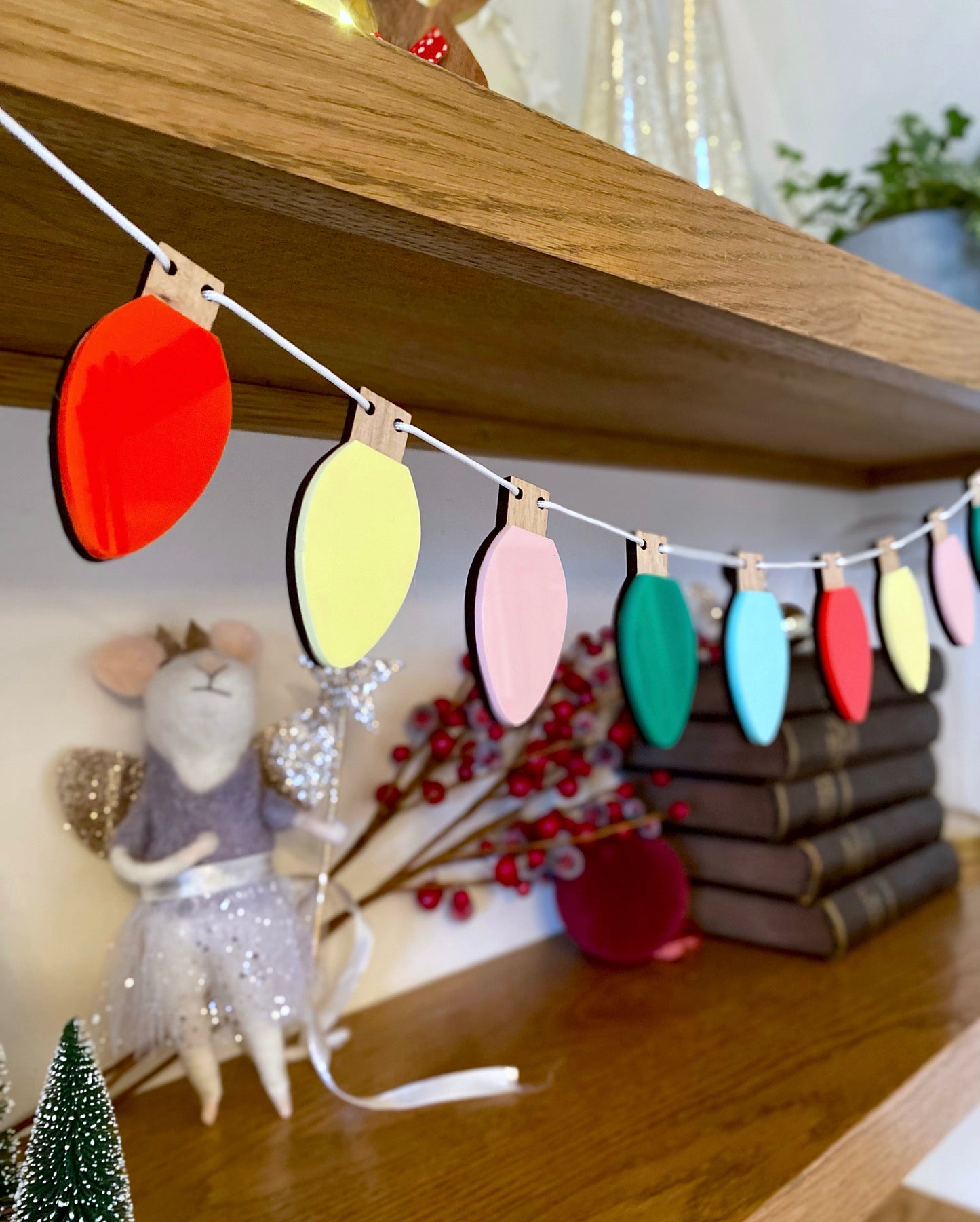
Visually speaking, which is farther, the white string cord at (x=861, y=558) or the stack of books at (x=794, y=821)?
the stack of books at (x=794, y=821)

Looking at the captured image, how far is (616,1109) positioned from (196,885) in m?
0.27

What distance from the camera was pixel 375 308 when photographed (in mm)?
424

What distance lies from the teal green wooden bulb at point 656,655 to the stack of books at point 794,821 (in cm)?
29

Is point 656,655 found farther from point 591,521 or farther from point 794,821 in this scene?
point 794,821

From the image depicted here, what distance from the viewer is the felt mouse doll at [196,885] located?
496mm

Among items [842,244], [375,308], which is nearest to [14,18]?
[375,308]

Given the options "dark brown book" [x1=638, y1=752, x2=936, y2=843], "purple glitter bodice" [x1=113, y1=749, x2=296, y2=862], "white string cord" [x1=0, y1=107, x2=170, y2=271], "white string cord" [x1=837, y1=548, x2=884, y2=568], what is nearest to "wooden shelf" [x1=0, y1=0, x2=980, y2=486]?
"white string cord" [x1=0, y1=107, x2=170, y2=271]

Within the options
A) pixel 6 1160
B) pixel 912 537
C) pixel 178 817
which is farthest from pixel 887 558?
pixel 6 1160

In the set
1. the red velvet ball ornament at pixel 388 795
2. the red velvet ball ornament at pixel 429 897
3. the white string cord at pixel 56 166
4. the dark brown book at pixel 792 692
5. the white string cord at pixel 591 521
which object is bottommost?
the red velvet ball ornament at pixel 429 897

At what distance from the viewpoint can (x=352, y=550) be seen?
1.07 feet

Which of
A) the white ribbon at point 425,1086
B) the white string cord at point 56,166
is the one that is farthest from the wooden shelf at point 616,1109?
the white string cord at point 56,166

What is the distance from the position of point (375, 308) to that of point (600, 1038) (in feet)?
1.58

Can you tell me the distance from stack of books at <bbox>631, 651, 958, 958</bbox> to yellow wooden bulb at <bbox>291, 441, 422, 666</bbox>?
1.50 ft

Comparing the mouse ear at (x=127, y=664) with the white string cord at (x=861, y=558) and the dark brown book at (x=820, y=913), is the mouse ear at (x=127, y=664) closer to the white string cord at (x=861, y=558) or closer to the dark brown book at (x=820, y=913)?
the white string cord at (x=861, y=558)
